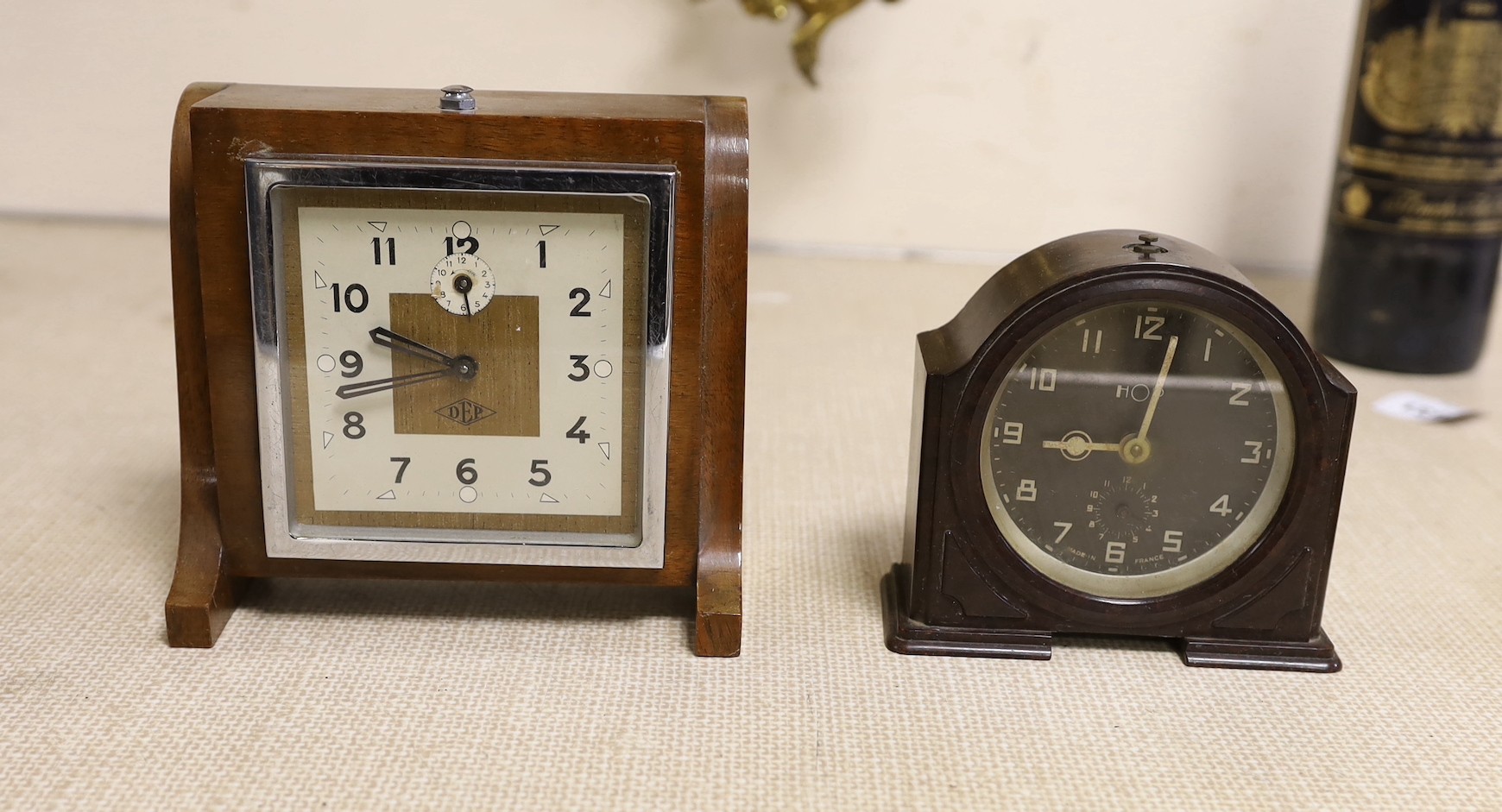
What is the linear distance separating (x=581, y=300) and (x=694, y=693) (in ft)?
1.00

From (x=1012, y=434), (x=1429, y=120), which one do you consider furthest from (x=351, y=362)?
(x=1429, y=120)

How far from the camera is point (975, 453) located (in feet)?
3.37

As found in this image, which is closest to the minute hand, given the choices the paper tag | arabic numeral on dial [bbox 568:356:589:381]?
arabic numeral on dial [bbox 568:356:589:381]

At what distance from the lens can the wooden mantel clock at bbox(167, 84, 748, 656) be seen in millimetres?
968

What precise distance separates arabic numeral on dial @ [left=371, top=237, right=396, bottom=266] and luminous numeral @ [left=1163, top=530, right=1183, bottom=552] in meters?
0.63

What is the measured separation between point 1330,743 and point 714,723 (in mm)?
444

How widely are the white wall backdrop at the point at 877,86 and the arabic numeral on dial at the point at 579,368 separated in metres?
1.36

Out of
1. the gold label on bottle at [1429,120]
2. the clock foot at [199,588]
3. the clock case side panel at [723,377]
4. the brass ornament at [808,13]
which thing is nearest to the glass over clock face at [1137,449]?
the clock case side panel at [723,377]

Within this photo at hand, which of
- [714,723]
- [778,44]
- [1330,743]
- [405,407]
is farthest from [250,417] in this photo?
[778,44]

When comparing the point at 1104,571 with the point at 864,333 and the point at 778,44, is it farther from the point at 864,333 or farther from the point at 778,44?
the point at 778,44

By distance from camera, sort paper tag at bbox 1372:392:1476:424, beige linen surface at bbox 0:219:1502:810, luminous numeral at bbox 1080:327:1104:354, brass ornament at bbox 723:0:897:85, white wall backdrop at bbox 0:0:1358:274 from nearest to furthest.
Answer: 1. beige linen surface at bbox 0:219:1502:810
2. luminous numeral at bbox 1080:327:1104:354
3. paper tag at bbox 1372:392:1476:424
4. brass ornament at bbox 723:0:897:85
5. white wall backdrop at bbox 0:0:1358:274

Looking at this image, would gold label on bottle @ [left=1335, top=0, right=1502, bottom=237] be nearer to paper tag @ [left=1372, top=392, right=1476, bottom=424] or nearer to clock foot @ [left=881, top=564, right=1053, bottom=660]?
paper tag @ [left=1372, top=392, right=1476, bottom=424]

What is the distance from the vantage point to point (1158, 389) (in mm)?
1016

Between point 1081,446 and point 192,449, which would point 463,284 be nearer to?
point 192,449
